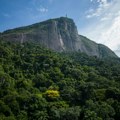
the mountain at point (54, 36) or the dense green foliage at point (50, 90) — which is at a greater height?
the mountain at point (54, 36)

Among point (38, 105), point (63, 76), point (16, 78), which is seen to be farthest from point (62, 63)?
point (38, 105)

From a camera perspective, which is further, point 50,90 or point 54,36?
point 54,36

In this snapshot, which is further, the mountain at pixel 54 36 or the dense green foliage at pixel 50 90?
the mountain at pixel 54 36

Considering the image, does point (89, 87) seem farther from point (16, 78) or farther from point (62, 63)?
point (62, 63)

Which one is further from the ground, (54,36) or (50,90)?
(54,36)
